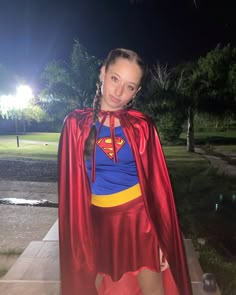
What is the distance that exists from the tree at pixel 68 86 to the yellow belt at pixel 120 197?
76.2ft

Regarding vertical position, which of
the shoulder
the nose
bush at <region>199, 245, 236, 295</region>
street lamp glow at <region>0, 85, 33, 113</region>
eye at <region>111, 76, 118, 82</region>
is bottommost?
bush at <region>199, 245, 236, 295</region>

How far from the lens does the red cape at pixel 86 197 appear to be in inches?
68.0

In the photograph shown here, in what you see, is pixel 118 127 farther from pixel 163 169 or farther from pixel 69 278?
pixel 69 278

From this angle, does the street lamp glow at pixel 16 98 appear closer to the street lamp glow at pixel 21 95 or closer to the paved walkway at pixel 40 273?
the street lamp glow at pixel 21 95

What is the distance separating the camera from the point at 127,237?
174cm

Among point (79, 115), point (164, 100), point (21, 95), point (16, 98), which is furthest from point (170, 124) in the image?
point (79, 115)

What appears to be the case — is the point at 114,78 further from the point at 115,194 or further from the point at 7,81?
the point at 7,81

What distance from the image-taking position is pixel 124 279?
2.03 m

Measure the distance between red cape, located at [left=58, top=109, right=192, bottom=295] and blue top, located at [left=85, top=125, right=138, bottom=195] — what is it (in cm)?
4

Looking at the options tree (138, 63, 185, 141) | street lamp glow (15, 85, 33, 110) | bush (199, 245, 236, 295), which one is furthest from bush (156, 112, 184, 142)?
bush (199, 245, 236, 295)

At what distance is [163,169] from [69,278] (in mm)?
754

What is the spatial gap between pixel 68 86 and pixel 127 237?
79.7 ft

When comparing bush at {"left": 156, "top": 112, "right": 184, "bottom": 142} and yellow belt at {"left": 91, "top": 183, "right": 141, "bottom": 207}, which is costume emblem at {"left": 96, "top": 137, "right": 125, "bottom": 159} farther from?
bush at {"left": 156, "top": 112, "right": 184, "bottom": 142}

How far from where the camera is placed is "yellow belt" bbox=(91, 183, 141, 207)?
1.70 meters
